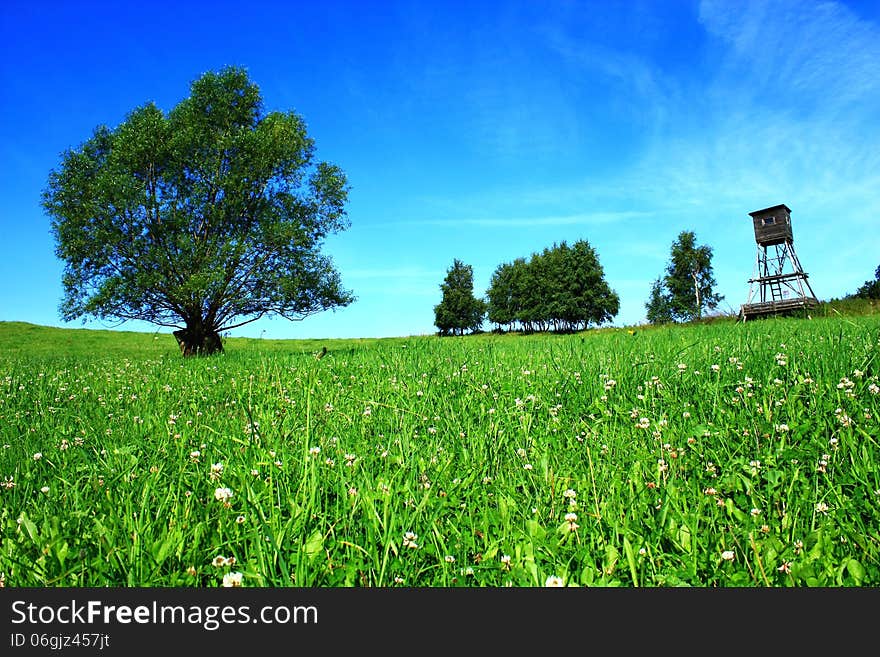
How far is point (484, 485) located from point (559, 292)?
68.0m

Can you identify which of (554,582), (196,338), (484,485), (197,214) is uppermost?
(197,214)

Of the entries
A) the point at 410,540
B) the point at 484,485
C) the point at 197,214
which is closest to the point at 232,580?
the point at 410,540

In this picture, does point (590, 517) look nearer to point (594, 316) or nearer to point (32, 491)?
point (32, 491)

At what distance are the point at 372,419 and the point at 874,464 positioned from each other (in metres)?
4.34

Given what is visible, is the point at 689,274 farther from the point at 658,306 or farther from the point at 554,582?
the point at 554,582

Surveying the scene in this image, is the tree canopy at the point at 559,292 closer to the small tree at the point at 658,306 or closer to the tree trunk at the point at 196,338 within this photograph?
the small tree at the point at 658,306

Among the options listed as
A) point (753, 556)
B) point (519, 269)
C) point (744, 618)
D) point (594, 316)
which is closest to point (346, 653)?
point (744, 618)

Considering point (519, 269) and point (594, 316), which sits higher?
point (519, 269)

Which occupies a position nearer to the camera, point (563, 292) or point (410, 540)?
point (410, 540)

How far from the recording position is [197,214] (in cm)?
2209

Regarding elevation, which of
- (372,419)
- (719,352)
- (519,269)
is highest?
(519,269)

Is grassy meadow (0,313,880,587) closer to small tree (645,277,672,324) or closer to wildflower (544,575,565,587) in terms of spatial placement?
wildflower (544,575,565,587)

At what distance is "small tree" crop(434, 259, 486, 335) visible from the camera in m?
81.9

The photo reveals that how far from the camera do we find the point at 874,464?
3.67m
